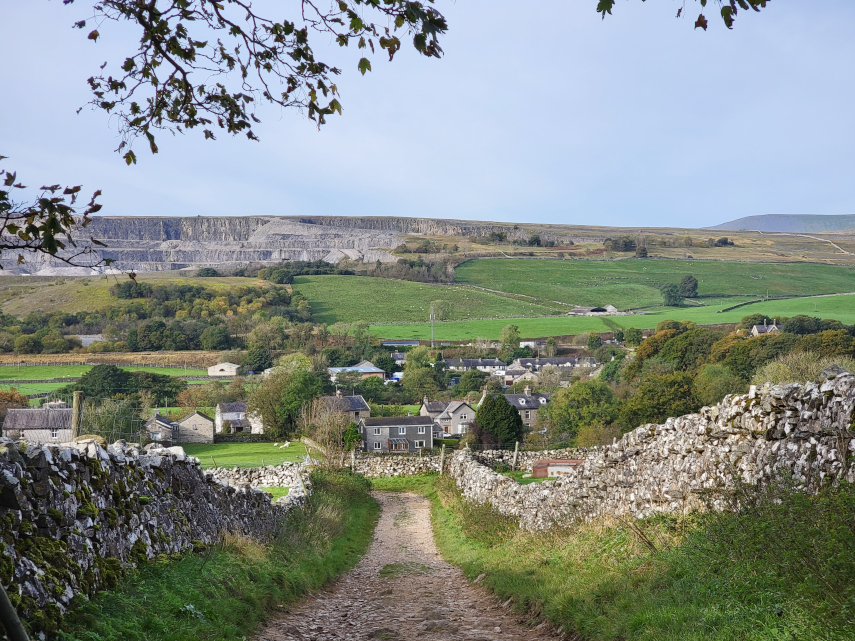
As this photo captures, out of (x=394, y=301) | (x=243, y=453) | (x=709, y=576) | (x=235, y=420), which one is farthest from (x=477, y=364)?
(x=709, y=576)

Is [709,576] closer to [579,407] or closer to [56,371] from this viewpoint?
[579,407]

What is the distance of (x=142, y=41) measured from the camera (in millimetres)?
5949

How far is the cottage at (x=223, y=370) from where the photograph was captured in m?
85.4

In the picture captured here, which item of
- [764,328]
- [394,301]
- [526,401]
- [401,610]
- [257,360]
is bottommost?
[526,401]

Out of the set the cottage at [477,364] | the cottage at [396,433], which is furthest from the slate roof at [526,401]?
the cottage at [477,364]

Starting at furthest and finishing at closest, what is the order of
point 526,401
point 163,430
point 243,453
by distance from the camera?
point 526,401
point 163,430
point 243,453

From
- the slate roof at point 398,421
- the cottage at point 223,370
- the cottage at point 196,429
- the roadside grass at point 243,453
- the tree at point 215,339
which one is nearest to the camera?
the roadside grass at point 243,453

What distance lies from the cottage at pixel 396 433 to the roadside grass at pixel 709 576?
44827 millimetres

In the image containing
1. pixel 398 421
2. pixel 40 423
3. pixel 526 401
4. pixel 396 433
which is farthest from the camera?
pixel 526 401

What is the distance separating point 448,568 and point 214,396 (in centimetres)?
5683

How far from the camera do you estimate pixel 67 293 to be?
437ft

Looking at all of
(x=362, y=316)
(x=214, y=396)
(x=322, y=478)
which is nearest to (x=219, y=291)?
(x=362, y=316)

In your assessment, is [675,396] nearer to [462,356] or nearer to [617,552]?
[617,552]

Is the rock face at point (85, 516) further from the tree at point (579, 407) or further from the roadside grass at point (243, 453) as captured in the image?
the tree at point (579, 407)
